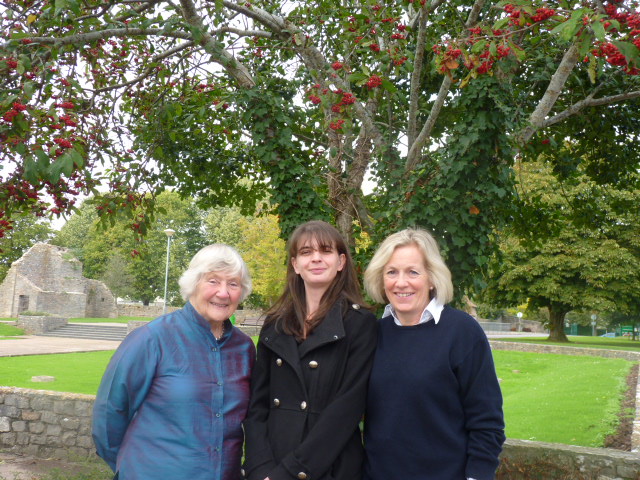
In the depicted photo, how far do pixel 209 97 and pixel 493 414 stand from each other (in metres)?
6.08

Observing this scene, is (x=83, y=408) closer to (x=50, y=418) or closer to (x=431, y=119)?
(x=50, y=418)

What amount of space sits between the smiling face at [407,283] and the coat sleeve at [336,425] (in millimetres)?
219

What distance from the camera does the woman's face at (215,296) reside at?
2645mm

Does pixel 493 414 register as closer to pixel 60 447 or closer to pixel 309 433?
pixel 309 433

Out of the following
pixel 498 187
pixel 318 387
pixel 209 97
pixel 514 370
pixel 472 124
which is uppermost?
pixel 209 97

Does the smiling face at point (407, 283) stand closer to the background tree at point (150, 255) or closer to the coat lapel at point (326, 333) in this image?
the coat lapel at point (326, 333)

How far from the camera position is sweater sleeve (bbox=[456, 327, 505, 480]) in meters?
2.27

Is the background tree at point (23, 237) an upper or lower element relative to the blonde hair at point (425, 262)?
upper

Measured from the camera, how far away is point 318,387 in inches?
97.0

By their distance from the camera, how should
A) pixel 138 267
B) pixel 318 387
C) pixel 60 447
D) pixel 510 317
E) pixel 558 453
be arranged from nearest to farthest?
1. pixel 318 387
2. pixel 558 453
3. pixel 60 447
4. pixel 138 267
5. pixel 510 317

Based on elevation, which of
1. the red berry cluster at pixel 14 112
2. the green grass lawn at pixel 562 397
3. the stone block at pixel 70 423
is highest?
the red berry cluster at pixel 14 112

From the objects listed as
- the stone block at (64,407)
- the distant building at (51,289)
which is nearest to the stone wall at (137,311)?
the distant building at (51,289)

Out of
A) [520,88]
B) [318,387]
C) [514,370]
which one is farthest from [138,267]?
[318,387]

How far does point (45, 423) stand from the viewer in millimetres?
6941
